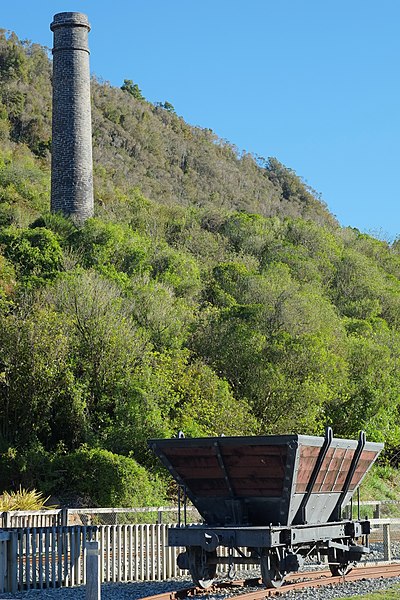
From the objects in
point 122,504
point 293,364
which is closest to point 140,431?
point 122,504

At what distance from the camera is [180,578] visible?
17812mm

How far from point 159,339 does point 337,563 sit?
21654 millimetres

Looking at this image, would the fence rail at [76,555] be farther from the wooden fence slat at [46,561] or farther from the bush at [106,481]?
the bush at [106,481]

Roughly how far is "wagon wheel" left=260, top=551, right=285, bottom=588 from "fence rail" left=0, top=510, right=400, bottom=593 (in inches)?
140

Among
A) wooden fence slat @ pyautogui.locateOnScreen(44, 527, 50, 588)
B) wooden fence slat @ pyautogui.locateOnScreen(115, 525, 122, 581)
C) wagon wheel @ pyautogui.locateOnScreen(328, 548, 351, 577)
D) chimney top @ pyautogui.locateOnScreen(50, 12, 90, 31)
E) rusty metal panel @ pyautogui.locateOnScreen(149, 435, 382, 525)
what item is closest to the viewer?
rusty metal panel @ pyautogui.locateOnScreen(149, 435, 382, 525)

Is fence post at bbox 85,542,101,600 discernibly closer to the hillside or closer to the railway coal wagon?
the railway coal wagon

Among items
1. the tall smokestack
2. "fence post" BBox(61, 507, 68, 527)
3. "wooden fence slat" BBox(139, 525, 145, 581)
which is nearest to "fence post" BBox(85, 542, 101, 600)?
"wooden fence slat" BBox(139, 525, 145, 581)

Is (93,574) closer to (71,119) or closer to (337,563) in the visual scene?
(337,563)

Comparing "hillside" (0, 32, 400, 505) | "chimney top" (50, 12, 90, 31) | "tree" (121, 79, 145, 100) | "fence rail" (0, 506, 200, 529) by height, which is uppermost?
"tree" (121, 79, 145, 100)

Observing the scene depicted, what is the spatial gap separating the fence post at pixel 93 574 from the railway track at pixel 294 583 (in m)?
2.43

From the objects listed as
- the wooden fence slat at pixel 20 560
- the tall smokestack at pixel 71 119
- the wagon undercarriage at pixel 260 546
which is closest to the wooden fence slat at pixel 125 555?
the wooden fence slat at pixel 20 560

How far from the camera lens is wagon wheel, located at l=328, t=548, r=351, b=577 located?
16.2 meters

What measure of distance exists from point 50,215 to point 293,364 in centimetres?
2275

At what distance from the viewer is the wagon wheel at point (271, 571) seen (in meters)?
14.3
